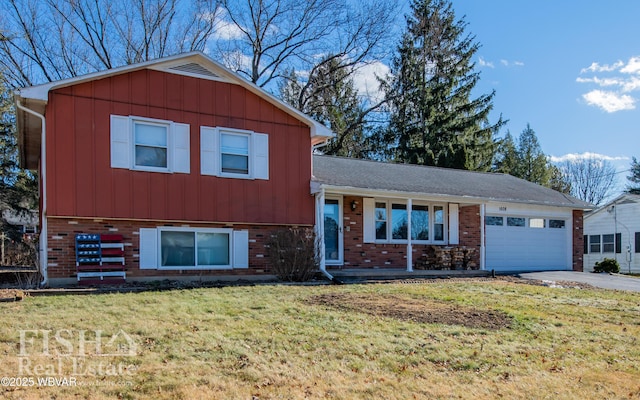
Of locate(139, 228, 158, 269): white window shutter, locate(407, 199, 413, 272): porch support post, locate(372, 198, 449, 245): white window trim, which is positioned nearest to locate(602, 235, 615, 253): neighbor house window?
locate(372, 198, 449, 245): white window trim

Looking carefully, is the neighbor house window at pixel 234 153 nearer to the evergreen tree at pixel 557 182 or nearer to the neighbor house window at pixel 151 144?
the neighbor house window at pixel 151 144

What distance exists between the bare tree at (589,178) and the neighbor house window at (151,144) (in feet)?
141

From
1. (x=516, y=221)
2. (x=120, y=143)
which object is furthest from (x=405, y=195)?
(x=120, y=143)

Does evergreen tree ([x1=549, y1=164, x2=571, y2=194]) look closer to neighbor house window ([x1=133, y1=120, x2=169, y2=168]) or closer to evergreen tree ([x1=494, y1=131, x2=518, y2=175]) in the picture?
evergreen tree ([x1=494, y1=131, x2=518, y2=175])

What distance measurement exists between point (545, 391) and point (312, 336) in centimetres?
256

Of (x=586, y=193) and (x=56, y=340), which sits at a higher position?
(x=586, y=193)

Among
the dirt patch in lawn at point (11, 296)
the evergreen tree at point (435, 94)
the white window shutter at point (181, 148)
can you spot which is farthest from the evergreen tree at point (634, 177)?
the dirt patch in lawn at point (11, 296)

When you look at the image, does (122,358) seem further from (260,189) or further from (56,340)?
(260,189)

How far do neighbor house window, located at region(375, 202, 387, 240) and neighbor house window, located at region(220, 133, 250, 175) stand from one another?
177 inches

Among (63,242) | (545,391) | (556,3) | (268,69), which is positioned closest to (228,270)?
(63,242)

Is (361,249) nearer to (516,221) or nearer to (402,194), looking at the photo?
(402,194)

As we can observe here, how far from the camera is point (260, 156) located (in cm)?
1300

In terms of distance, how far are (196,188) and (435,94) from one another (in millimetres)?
22417

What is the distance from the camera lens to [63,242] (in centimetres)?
1083
